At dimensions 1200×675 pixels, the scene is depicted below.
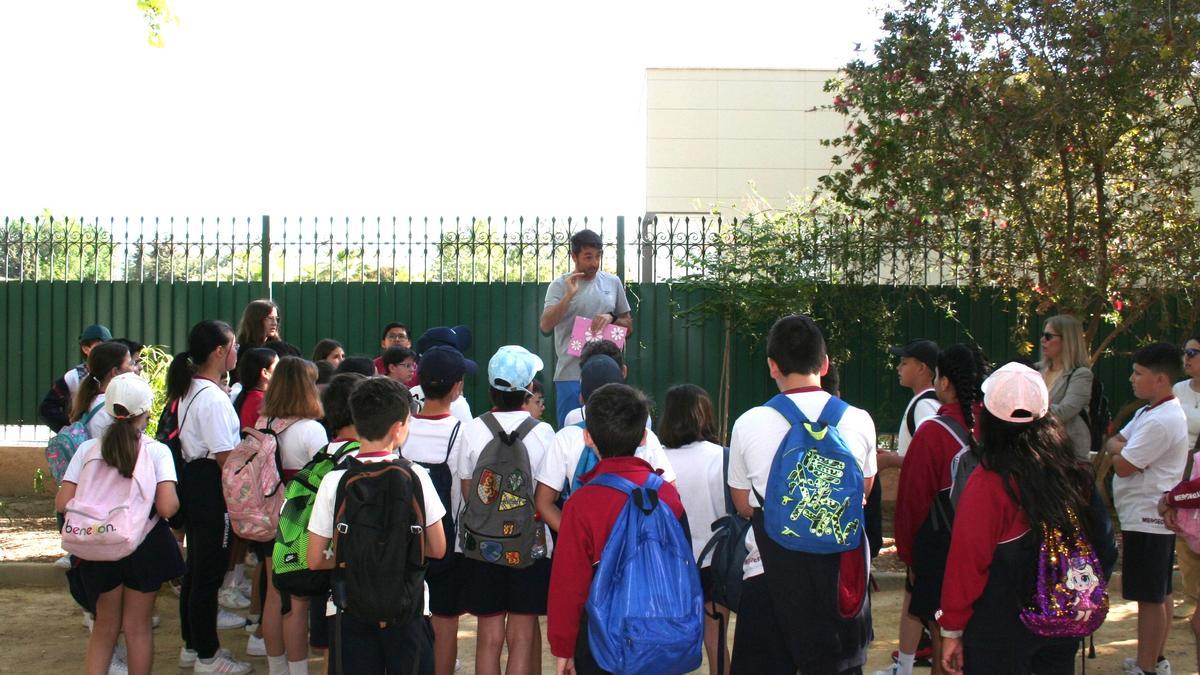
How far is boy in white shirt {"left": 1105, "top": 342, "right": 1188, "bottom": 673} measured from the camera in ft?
17.1

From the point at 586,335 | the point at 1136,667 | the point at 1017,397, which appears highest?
the point at 586,335

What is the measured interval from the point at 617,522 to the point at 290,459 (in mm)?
2215

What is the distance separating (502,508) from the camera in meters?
4.37

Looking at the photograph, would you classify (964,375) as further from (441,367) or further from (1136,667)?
(441,367)

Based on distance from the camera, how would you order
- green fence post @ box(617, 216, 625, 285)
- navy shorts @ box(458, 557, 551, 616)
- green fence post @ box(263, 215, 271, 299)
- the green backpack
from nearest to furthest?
the green backpack, navy shorts @ box(458, 557, 551, 616), green fence post @ box(617, 216, 625, 285), green fence post @ box(263, 215, 271, 299)

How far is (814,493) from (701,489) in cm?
92

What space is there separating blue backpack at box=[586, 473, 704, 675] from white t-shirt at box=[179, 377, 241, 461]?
262cm

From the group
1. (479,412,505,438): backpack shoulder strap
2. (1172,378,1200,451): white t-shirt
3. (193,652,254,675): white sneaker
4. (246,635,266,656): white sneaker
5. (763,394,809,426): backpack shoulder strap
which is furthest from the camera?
(1172,378,1200,451): white t-shirt

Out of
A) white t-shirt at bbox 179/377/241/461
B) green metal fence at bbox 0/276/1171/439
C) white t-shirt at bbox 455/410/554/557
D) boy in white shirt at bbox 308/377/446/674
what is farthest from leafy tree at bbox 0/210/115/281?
boy in white shirt at bbox 308/377/446/674

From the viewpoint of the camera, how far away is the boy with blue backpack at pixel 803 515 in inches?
146

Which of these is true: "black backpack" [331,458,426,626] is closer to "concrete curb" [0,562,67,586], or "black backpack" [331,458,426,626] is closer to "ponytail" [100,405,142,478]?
"ponytail" [100,405,142,478]

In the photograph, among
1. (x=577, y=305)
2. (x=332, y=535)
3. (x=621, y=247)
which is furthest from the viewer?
(x=621, y=247)

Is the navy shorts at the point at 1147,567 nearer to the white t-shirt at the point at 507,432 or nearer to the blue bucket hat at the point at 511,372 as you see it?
the white t-shirt at the point at 507,432

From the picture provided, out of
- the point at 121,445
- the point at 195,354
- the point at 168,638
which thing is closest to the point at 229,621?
the point at 168,638
